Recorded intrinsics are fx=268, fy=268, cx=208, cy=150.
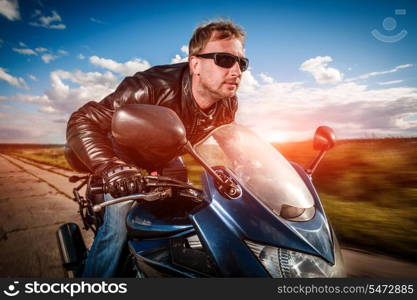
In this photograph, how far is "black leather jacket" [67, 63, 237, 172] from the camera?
163cm

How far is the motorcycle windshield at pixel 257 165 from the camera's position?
117 cm

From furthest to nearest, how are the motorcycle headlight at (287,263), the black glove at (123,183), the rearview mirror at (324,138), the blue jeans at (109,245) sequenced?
the rearview mirror at (324,138), the blue jeans at (109,245), the black glove at (123,183), the motorcycle headlight at (287,263)

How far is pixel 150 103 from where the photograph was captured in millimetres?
2121

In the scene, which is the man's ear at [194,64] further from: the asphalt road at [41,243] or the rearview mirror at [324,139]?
the asphalt road at [41,243]

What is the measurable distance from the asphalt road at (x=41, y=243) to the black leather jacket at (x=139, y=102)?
152 centimetres

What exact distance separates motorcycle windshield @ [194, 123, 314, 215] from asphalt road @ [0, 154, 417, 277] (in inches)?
52.3

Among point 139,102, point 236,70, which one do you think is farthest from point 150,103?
point 236,70

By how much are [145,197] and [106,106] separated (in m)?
1.06

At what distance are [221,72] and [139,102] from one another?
67 centimetres

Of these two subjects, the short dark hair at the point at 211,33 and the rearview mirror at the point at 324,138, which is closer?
the rearview mirror at the point at 324,138

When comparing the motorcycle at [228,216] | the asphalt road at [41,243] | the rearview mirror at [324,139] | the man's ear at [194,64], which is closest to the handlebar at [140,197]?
the motorcycle at [228,216]

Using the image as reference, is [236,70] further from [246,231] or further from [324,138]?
[246,231]

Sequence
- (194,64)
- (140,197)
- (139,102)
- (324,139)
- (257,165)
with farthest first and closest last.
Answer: (194,64) → (139,102) → (324,139) → (257,165) → (140,197)

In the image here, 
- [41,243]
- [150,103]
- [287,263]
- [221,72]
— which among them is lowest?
[41,243]
